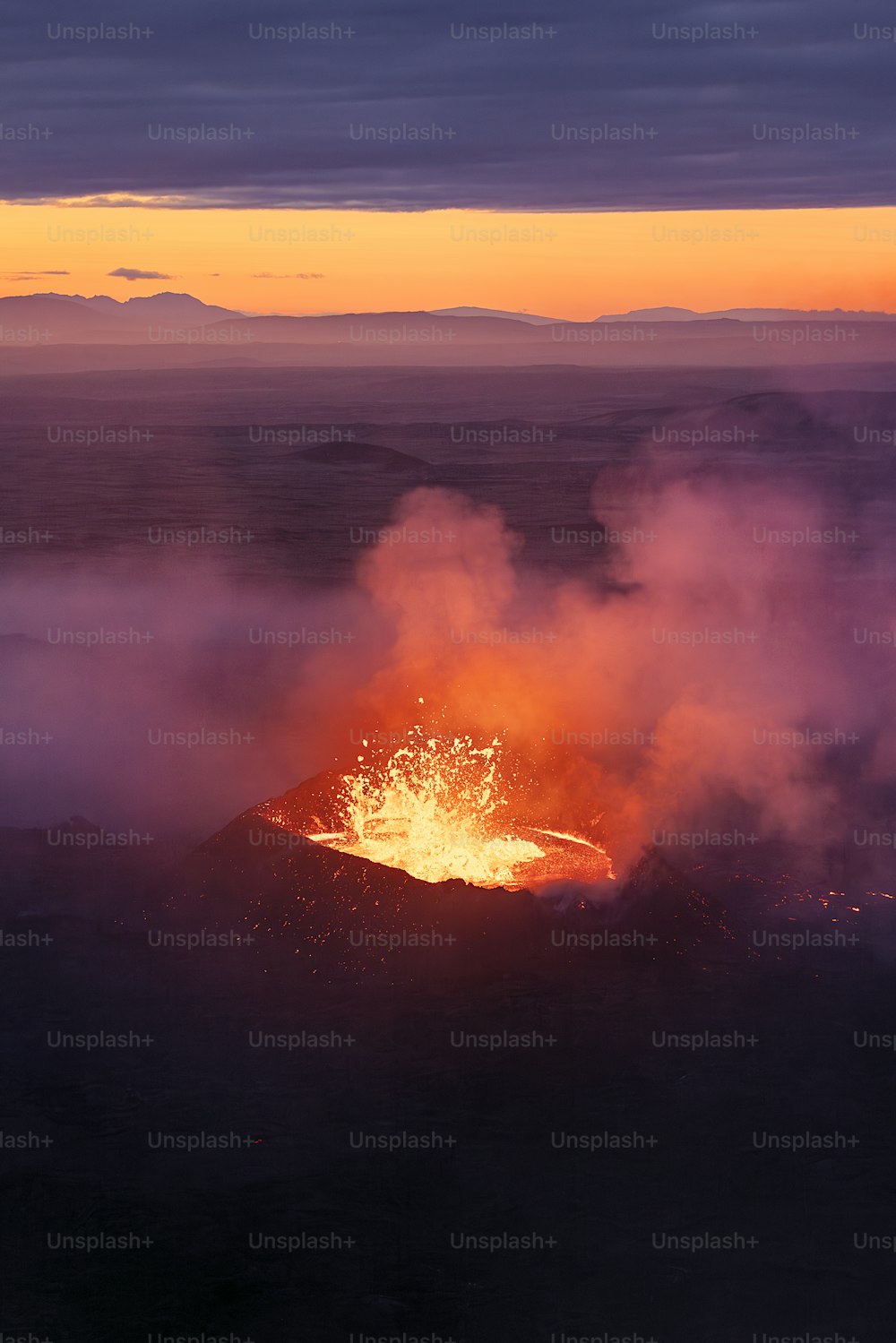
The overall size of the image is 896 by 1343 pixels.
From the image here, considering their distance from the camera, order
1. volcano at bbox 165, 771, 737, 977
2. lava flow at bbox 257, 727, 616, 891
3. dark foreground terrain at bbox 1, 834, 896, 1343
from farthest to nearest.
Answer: lava flow at bbox 257, 727, 616, 891 < volcano at bbox 165, 771, 737, 977 < dark foreground terrain at bbox 1, 834, 896, 1343

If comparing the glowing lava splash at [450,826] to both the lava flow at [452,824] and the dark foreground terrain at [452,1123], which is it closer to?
the lava flow at [452,824]

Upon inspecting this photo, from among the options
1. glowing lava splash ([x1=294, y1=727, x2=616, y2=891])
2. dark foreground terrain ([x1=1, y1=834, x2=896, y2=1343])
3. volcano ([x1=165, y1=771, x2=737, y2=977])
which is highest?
glowing lava splash ([x1=294, y1=727, x2=616, y2=891])

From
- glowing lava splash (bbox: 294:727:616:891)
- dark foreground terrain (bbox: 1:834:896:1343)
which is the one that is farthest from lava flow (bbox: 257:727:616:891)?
dark foreground terrain (bbox: 1:834:896:1343)

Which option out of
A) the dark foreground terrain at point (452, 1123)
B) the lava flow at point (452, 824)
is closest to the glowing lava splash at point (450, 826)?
the lava flow at point (452, 824)

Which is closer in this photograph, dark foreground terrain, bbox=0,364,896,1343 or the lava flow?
dark foreground terrain, bbox=0,364,896,1343

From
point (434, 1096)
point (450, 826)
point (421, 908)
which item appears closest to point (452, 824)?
point (450, 826)

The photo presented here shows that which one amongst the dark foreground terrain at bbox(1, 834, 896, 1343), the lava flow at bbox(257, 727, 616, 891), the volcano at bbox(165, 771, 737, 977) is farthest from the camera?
the lava flow at bbox(257, 727, 616, 891)

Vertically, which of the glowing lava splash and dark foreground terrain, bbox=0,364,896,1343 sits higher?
the glowing lava splash

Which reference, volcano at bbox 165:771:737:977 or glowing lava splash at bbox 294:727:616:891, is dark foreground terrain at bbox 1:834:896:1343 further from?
glowing lava splash at bbox 294:727:616:891

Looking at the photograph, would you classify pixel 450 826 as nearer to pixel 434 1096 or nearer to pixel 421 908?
pixel 421 908
